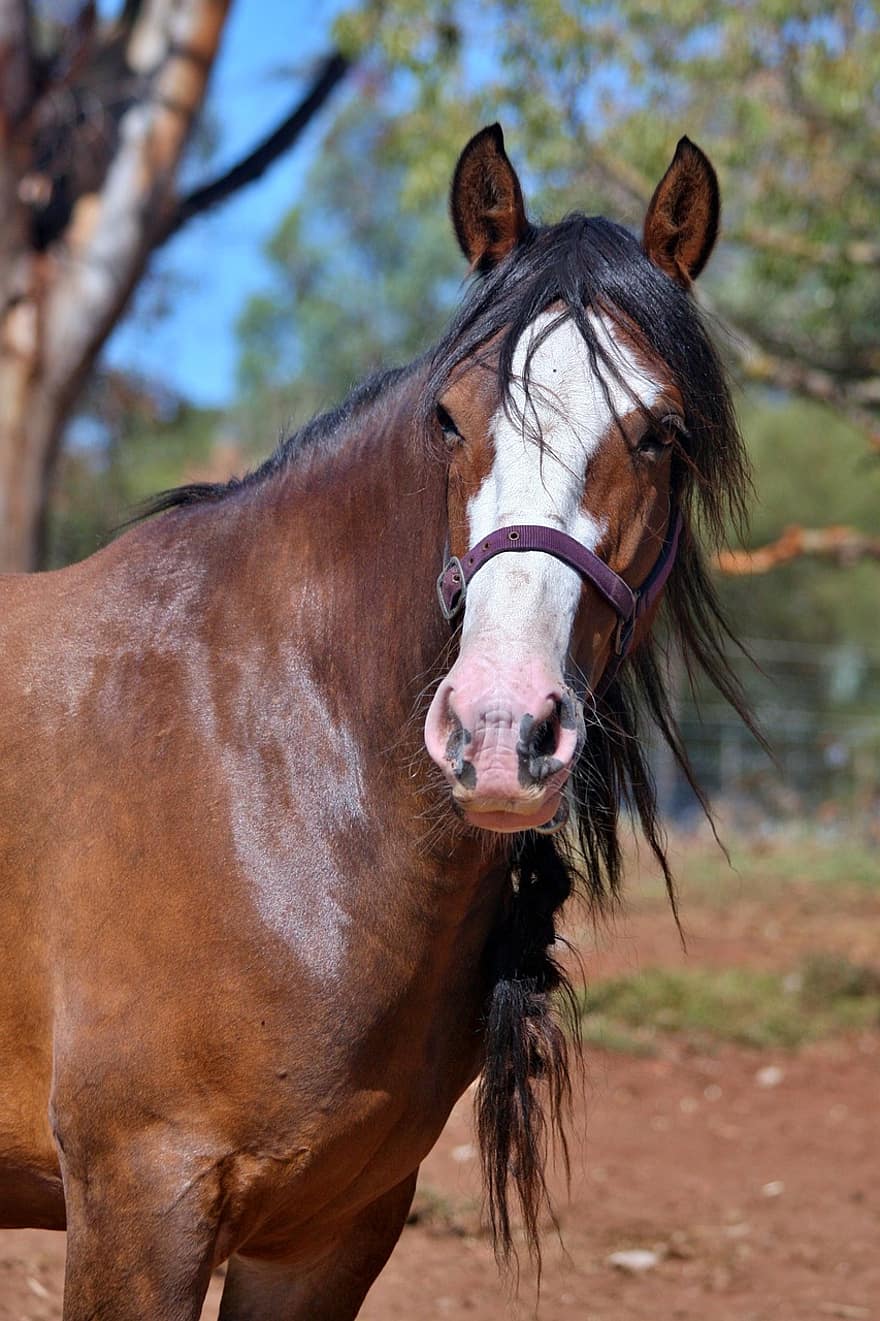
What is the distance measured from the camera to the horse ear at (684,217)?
2.44m

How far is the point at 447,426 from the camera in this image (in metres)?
2.28

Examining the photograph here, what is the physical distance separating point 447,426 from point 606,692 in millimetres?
554

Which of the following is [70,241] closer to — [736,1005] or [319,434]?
[736,1005]

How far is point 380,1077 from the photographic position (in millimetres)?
2275

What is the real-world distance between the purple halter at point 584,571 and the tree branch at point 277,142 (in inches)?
295

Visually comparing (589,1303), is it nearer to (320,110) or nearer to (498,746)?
(498,746)

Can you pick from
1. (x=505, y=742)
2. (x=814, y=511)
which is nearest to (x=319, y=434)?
(x=505, y=742)

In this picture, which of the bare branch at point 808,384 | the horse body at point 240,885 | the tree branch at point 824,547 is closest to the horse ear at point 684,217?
the horse body at point 240,885

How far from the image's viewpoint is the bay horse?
7.05ft

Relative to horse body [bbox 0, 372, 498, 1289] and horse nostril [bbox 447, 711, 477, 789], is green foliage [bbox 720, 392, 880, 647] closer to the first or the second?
horse body [bbox 0, 372, 498, 1289]

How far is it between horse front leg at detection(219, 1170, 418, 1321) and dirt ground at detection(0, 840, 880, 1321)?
2.29ft

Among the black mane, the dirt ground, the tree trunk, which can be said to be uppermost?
the tree trunk

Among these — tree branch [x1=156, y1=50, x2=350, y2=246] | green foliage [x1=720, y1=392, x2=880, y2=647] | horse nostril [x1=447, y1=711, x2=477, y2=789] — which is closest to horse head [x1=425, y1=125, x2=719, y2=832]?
horse nostril [x1=447, y1=711, x2=477, y2=789]

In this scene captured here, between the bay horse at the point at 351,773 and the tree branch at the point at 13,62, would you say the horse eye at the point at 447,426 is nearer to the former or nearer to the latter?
the bay horse at the point at 351,773
